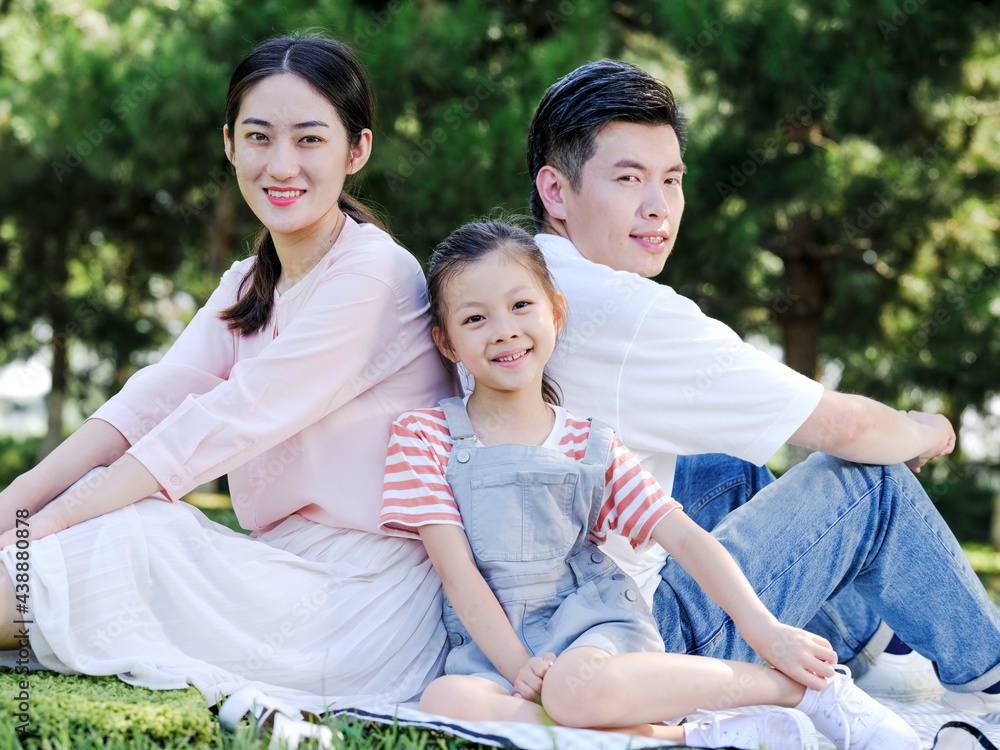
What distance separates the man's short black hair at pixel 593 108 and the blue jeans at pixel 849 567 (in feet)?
2.96

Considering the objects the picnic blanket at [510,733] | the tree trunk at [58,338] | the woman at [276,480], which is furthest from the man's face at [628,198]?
the tree trunk at [58,338]

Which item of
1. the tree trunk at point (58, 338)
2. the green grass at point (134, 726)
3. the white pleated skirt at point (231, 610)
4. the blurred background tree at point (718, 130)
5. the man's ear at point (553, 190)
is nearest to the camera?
the green grass at point (134, 726)

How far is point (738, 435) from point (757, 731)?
58cm

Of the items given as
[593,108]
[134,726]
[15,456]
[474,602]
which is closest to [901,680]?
[474,602]

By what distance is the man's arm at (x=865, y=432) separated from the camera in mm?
2014

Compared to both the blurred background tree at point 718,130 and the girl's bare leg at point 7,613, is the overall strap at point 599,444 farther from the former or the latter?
the blurred background tree at point 718,130

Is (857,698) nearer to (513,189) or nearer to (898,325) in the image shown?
(513,189)

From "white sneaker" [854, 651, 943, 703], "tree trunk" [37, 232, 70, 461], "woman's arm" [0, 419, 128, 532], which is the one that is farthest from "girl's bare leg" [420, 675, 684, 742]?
"tree trunk" [37, 232, 70, 461]

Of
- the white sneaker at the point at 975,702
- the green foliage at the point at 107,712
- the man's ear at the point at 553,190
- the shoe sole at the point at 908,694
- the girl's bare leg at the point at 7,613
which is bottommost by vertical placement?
the shoe sole at the point at 908,694

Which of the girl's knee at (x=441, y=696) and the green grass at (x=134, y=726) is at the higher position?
the green grass at (x=134, y=726)

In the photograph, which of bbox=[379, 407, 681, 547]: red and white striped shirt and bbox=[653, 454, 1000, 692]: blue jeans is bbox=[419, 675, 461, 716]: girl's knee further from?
bbox=[653, 454, 1000, 692]: blue jeans

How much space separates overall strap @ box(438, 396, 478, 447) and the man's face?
0.57 meters

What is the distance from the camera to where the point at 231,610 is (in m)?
1.90

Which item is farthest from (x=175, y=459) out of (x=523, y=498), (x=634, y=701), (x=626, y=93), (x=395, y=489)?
(x=626, y=93)
